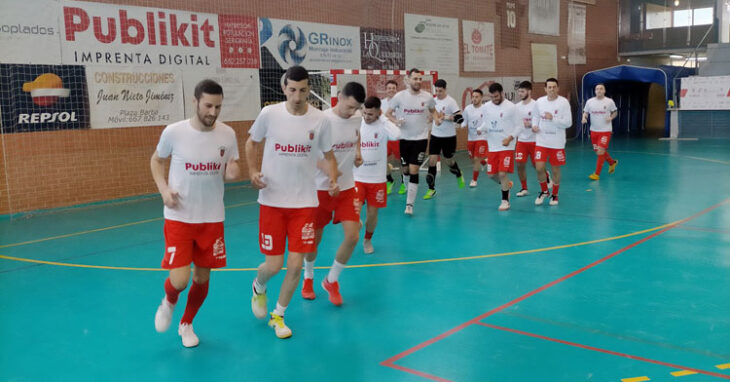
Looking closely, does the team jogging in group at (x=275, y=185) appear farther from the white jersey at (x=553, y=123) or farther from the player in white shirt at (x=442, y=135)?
the white jersey at (x=553, y=123)

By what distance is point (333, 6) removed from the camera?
15.5 meters

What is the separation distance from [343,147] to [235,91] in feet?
28.4

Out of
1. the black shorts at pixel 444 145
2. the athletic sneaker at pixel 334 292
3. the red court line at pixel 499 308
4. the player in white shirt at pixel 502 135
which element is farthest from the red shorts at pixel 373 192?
the black shorts at pixel 444 145

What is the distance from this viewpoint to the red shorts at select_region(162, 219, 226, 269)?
426 centimetres

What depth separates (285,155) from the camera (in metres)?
4.61

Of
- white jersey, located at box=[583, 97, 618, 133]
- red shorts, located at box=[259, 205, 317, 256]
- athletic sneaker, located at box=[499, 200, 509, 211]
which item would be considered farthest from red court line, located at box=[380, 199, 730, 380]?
white jersey, located at box=[583, 97, 618, 133]

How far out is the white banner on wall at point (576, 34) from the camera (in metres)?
23.8

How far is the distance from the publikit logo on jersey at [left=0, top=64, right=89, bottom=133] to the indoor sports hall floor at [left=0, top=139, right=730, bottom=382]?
2006mm

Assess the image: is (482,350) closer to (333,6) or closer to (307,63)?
(307,63)

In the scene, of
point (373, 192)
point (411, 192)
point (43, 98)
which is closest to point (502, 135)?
point (411, 192)

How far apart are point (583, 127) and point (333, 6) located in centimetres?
1244

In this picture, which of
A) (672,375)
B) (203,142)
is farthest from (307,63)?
(672,375)

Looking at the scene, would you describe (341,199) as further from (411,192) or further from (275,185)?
(411,192)

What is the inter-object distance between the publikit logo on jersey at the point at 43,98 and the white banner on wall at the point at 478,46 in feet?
39.3
